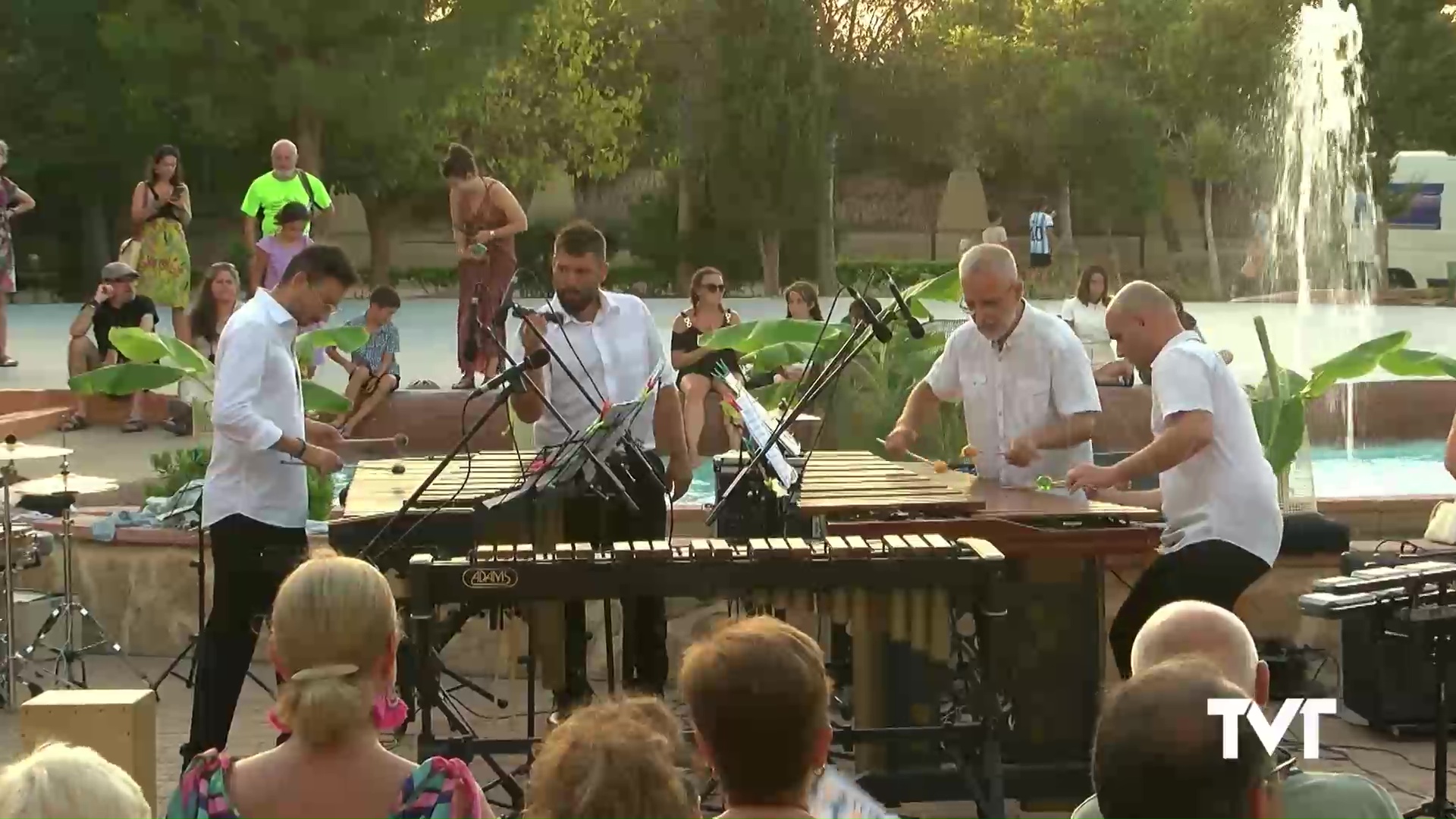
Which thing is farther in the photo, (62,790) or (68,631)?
(68,631)

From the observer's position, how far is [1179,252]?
4369cm

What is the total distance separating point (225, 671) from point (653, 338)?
206 cm

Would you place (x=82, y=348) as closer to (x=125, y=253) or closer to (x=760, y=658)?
(x=125, y=253)

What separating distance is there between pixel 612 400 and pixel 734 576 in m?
1.89

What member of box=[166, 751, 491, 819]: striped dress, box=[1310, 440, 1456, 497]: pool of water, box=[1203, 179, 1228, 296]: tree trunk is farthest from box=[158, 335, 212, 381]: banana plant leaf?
box=[1203, 179, 1228, 296]: tree trunk

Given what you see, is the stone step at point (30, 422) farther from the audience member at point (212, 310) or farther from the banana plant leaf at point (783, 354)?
the banana plant leaf at point (783, 354)

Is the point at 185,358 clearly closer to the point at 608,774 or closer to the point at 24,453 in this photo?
the point at 24,453

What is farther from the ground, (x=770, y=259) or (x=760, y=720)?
(x=770, y=259)

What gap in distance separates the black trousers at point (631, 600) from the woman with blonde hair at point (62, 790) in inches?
119

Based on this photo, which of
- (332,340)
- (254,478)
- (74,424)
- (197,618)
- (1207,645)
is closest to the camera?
(1207,645)

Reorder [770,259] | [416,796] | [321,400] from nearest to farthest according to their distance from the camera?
[416,796]
[321,400]
[770,259]

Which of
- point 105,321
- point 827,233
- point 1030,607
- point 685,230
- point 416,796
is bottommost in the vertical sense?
point 1030,607

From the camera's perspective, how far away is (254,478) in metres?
6.52

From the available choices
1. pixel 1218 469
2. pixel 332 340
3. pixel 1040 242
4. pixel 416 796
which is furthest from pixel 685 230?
pixel 416 796
